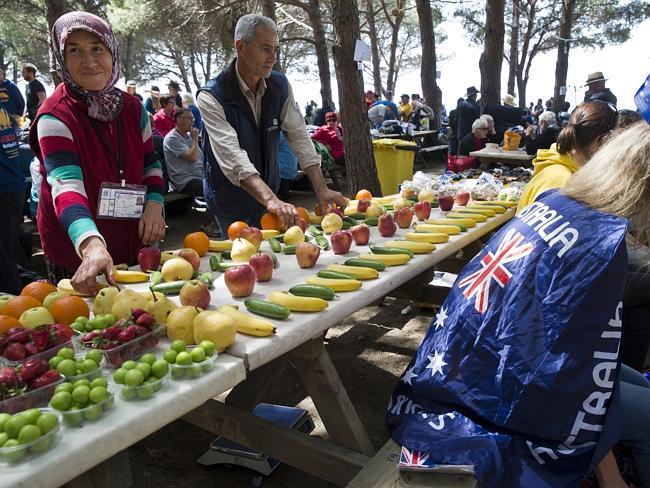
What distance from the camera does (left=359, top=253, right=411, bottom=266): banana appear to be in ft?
7.75

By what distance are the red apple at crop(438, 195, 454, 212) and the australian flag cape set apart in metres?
2.02

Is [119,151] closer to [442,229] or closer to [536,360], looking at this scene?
[442,229]

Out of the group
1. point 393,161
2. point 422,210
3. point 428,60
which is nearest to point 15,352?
point 422,210

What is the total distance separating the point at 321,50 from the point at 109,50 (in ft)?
45.7

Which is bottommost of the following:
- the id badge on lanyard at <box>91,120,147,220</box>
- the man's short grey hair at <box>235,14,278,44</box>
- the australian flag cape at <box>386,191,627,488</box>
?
the australian flag cape at <box>386,191,627,488</box>

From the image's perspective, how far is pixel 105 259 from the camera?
1788mm

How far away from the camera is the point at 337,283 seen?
6.68 feet

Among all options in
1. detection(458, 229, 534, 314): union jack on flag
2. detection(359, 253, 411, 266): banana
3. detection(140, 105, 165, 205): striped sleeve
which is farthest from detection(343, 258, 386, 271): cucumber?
detection(140, 105, 165, 205): striped sleeve

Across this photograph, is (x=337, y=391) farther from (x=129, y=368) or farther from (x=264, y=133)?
(x=264, y=133)

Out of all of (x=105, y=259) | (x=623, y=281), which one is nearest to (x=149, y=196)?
(x=105, y=259)

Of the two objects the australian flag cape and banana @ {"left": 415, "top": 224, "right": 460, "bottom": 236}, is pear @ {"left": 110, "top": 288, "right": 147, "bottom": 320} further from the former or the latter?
banana @ {"left": 415, "top": 224, "right": 460, "bottom": 236}

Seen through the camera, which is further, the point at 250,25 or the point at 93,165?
the point at 250,25

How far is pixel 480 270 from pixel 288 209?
4.51 feet

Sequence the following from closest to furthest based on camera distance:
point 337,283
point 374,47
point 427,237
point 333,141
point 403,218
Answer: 1. point 337,283
2. point 427,237
3. point 403,218
4. point 333,141
5. point 374,47
